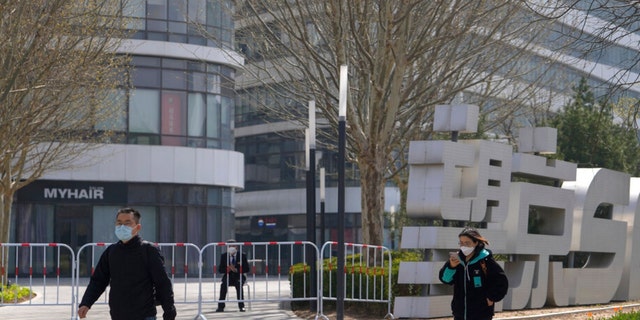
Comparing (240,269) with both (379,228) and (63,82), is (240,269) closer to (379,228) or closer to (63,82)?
(379,228)

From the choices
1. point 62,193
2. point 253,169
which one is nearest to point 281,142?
point 253,169

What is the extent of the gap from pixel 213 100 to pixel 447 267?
114 ft

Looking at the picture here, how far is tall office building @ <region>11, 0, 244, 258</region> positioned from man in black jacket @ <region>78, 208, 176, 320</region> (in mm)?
32150

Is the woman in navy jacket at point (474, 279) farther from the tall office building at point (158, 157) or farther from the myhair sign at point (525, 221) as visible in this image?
the tall office building at point (158, 157)

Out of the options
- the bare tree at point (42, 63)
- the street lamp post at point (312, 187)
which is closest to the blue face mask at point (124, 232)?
the bare tree at point (42, 63)

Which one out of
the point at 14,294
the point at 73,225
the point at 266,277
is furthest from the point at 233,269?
the point at 73,225

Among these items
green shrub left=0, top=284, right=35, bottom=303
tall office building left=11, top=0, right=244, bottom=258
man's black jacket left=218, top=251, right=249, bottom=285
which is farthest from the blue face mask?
tall office building left=11, top=0, right=244, bottom=258

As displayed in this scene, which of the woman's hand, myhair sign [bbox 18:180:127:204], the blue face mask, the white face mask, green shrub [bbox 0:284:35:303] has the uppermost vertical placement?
the blue face mask

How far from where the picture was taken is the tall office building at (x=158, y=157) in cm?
4244

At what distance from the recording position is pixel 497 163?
20.4 meters

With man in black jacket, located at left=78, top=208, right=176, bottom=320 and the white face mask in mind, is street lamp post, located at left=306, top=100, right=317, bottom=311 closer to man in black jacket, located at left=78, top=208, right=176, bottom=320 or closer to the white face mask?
the white face mask

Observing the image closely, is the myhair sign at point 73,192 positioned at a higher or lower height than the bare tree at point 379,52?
lower

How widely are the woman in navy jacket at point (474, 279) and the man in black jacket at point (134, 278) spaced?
273 centimetres

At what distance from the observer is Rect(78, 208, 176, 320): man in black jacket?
920 cm
